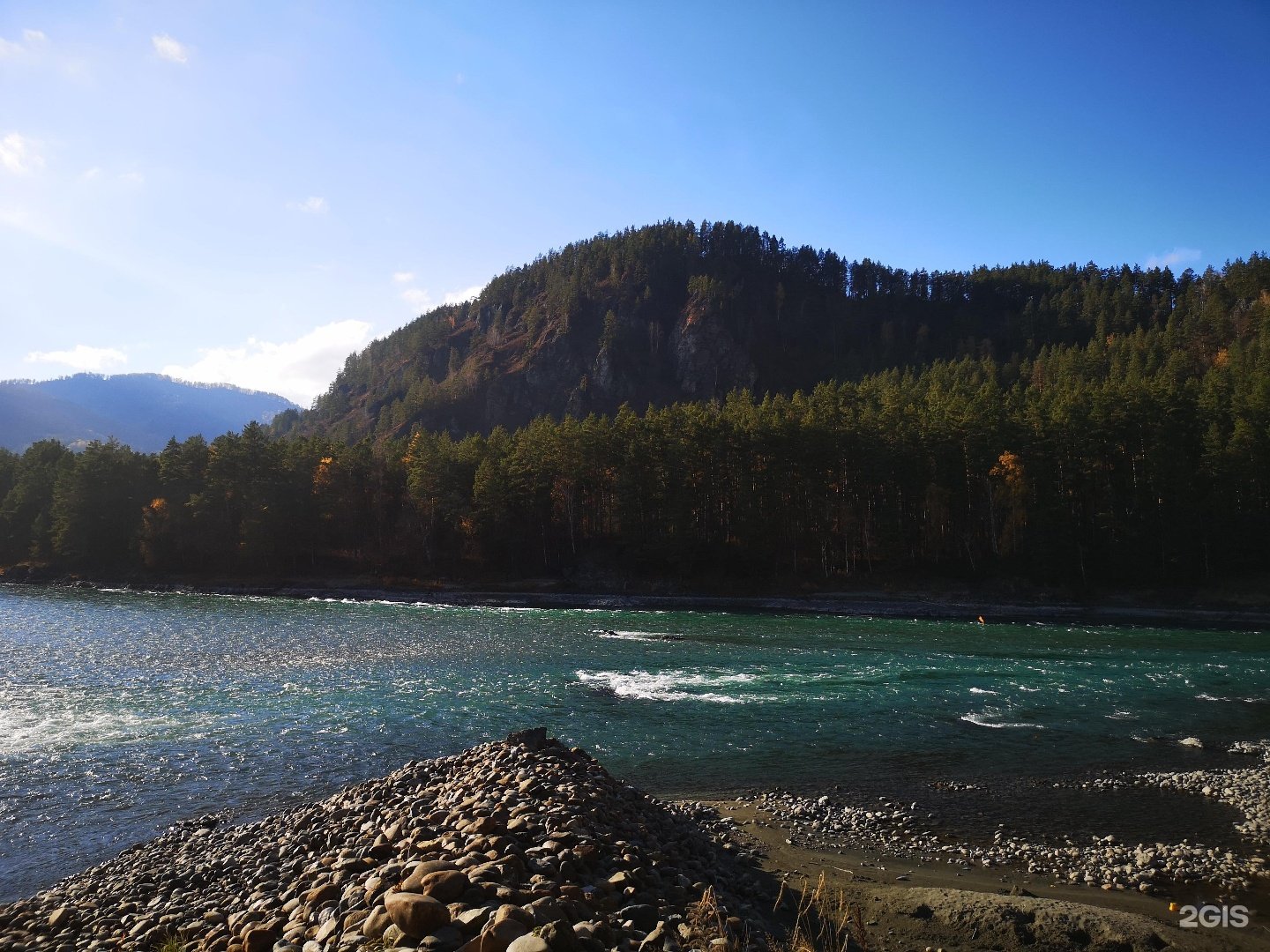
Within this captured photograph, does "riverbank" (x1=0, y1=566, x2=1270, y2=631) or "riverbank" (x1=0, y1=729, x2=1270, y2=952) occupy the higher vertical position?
"riverbank" (x1=0, y1=729, x2=1270, y2=952)

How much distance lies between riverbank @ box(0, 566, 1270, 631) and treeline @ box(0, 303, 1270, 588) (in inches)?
168

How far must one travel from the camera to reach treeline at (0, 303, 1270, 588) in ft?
212

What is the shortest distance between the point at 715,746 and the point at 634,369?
163397 millimetres

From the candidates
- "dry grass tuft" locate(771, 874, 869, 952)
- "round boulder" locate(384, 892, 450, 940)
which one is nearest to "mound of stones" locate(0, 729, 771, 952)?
"round boulder" locate(384, 892, 450, 940)

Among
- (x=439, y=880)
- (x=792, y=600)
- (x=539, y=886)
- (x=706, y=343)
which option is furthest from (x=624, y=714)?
(x=706, y=343)

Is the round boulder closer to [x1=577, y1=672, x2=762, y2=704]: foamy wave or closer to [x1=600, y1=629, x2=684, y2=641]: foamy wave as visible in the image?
[x1=577, y1=672, x2=762, y2=704]: foamy wave

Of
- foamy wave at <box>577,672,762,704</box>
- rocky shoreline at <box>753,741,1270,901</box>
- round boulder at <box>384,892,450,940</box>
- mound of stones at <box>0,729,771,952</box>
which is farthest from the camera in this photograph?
foamy wave at <box>577,672,762,704</box>

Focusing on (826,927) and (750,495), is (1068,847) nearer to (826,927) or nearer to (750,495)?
(826,927)

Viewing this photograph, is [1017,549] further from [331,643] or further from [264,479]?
[264,479]

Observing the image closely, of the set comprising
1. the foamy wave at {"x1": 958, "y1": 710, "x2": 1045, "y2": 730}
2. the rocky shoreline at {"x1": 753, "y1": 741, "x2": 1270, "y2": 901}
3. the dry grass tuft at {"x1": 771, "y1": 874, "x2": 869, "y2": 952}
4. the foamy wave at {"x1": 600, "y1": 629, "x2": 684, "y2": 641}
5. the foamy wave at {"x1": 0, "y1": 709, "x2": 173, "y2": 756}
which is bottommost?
the foamy wave at {"x1": 600, "y1": 629, "x2": 684, "y2": 641}

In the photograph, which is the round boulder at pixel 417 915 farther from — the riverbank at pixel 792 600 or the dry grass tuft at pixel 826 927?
the riverbank at pixel 792 600

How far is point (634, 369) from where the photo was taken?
180 m

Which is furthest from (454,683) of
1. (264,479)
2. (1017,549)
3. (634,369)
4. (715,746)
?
(634,369)

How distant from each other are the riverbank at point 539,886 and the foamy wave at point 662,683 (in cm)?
1169
